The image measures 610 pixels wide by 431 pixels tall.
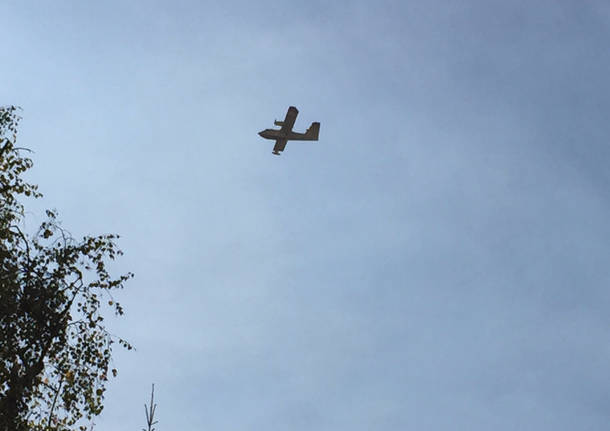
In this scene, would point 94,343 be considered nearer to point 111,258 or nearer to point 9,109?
point 111,258

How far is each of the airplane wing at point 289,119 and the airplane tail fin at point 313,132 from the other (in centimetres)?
235

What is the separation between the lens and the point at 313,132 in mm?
55125

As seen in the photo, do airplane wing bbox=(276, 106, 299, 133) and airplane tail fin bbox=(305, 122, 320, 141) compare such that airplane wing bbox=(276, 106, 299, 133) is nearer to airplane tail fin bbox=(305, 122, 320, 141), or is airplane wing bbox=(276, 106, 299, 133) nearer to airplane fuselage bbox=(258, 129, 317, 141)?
airplane fuselage bbox=(258, 129, 317, 141)

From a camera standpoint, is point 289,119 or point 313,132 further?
point 313,132

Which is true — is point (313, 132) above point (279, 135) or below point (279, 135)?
above

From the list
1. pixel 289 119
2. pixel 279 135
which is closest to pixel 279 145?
pixel 279 135

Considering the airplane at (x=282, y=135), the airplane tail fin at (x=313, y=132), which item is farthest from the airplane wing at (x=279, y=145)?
the airplane tail fin at (x=313, y=132)

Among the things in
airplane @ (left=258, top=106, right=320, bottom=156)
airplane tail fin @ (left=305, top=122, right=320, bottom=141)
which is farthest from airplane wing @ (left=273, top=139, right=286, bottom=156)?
airplane tail fin @ (left=305, top=122, right=320, bottom=141)

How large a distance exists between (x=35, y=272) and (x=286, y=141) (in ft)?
97.5

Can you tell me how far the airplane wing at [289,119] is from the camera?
5021 cm

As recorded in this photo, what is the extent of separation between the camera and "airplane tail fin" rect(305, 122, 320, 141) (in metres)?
54.6

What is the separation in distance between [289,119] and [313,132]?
421cm

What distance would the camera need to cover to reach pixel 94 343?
26766 millimetres

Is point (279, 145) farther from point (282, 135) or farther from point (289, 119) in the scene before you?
point (289, 119)
